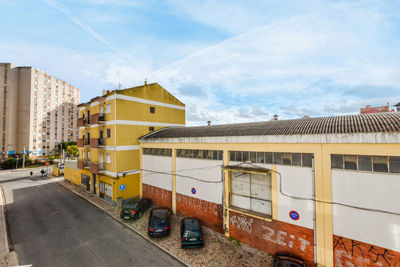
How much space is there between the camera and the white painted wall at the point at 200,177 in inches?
484

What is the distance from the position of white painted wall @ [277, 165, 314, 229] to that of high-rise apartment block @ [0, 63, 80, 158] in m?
65.1

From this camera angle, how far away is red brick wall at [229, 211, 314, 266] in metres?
8.84

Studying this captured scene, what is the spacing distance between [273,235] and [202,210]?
5.20m

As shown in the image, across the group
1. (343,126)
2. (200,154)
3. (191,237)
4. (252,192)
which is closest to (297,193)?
(252,192)

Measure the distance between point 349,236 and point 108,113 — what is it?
2074 cm

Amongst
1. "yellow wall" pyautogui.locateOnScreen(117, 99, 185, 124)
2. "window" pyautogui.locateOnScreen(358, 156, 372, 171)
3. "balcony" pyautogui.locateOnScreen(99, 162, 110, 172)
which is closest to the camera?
"window" pyautogui.locateOnScreen(358, 156, 372, 171)

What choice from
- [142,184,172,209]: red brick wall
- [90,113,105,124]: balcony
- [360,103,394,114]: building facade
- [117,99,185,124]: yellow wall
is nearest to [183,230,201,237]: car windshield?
[142,184,172,209]: red brick wall

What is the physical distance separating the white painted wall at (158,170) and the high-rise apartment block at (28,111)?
51.8 meters

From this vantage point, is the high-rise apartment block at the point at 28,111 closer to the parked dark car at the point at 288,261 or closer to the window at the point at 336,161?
the parked dark car at the point at 288,261

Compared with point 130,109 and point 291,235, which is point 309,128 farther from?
point 130,109

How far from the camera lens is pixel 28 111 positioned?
161 feet

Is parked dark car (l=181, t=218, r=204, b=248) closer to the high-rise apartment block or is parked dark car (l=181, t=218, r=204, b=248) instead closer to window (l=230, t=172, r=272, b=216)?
window (l=230, t=172, r=272, b=216)

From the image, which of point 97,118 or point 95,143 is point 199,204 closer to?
point 95,143

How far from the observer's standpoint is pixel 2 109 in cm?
4766
